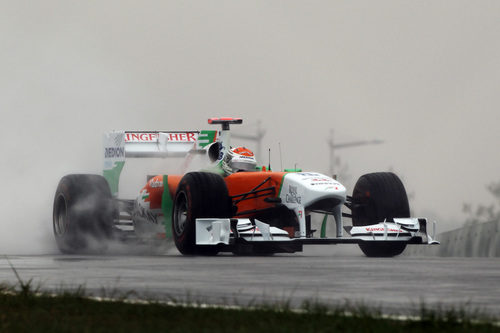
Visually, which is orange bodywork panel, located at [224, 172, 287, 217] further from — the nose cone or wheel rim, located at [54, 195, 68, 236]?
wheel rim, located at [54, 195, 68, 236]

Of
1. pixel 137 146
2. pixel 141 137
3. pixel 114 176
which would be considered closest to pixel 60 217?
pixel 114 176

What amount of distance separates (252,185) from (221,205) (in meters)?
1.59

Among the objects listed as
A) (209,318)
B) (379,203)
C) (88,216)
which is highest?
(209,318)

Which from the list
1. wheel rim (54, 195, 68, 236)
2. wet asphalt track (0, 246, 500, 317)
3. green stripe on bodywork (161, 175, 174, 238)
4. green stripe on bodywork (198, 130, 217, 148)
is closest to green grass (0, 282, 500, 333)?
wet asphalt track (0, 246, 500, 317)

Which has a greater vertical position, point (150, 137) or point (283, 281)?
point (150, 137)

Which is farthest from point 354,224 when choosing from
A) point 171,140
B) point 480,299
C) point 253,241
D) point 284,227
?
point 480,299

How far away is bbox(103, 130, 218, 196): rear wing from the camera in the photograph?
2642 cm

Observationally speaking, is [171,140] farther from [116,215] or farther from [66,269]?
[66,269]

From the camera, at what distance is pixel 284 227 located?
22.9 m

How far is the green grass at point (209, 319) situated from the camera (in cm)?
798

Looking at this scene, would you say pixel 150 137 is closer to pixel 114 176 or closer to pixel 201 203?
pixel 114 176

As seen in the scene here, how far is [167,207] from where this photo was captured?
24.2m

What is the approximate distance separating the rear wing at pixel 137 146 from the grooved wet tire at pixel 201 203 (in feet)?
15.8

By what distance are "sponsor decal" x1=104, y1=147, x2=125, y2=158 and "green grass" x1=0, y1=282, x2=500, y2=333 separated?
1650cm
